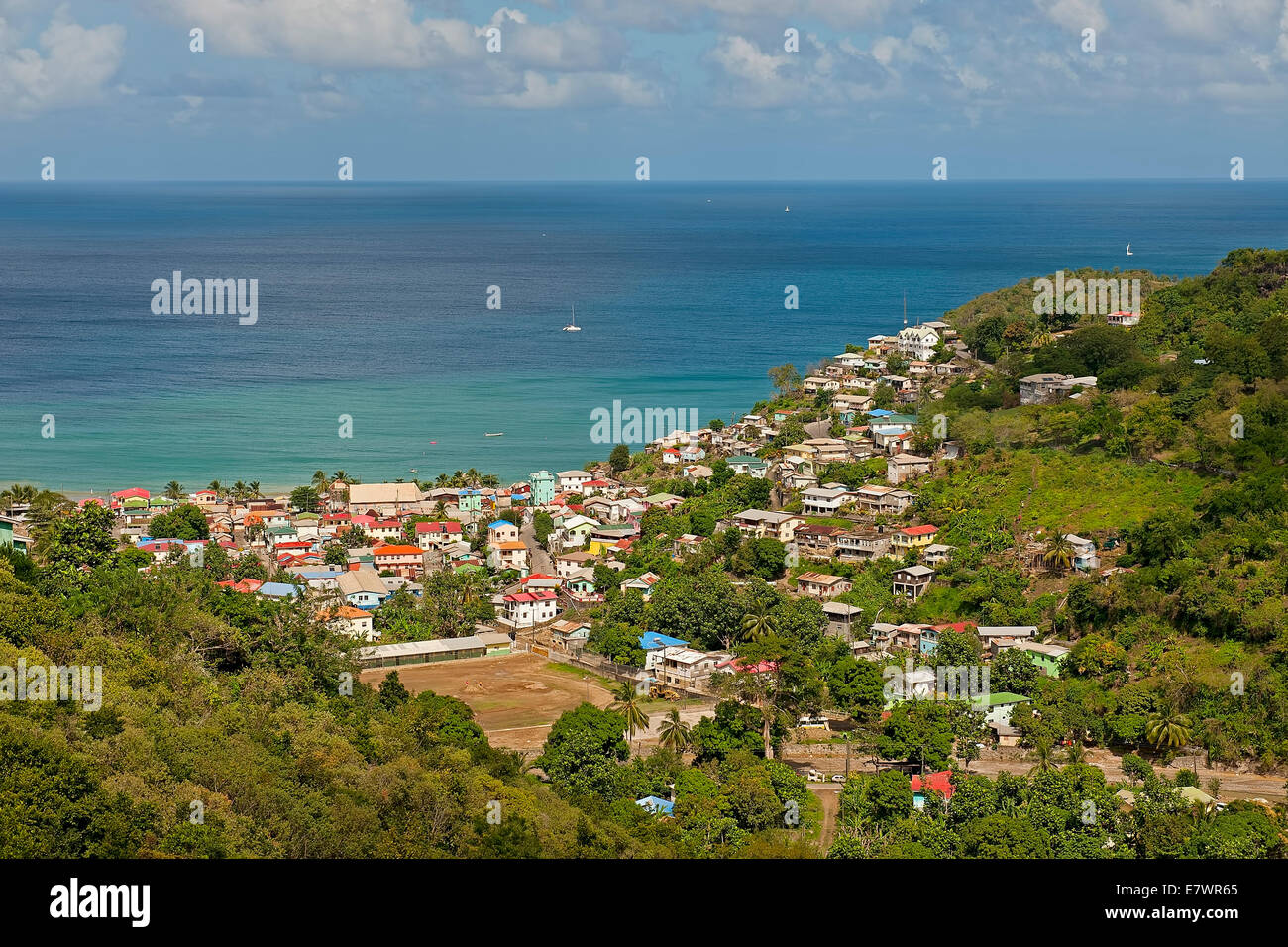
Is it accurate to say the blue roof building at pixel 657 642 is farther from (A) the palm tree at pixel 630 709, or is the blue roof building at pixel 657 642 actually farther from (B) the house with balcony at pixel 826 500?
(B) the house with balcony at pixel 826 500

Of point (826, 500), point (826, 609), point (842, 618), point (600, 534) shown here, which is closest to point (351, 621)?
point (600, 534)

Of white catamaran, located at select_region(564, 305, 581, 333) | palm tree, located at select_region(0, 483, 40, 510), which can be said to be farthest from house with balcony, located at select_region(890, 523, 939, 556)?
white catamaran, located at select_region(564, 305, 581, 333)

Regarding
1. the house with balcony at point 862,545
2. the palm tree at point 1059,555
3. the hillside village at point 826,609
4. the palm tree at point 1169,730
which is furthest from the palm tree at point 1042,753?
the house with balcony at point 862,545

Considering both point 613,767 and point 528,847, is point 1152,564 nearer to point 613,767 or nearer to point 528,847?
point 613,767

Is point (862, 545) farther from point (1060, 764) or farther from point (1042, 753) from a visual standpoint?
point (1060, 764)

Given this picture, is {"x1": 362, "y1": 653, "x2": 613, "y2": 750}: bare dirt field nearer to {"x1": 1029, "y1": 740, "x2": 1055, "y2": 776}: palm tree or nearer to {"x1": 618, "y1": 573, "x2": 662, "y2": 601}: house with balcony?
{"x1": 618, "y1": 573, "x2": 662, "y2": 601}: house with balcony

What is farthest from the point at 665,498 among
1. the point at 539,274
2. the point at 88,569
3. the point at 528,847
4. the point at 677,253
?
the point at 677,253
